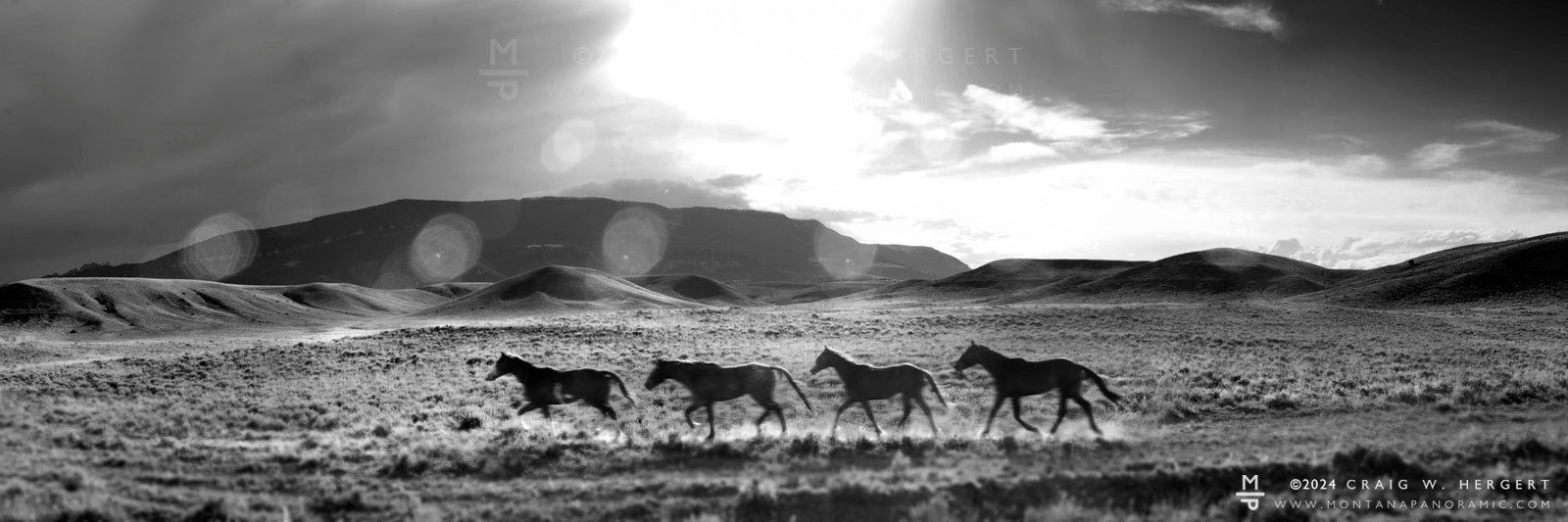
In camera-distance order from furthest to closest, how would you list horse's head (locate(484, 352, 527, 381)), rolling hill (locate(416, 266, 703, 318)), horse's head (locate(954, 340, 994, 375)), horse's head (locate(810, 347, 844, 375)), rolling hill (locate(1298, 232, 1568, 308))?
rolling hill (locate(416, 266, 703, 318)) → rolling hill (locate(1298, 232, 1568, 308)) → horse's head (locate(484, 352, 527, 381)) → horse's head (locate(810, 347, 844, 375)) → horse's head (locate(954, 340, 994, 375))

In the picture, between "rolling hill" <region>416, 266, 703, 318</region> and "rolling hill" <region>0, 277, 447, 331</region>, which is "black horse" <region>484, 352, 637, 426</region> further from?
"rolling hill" <region>0, 277, 447, 331</region>

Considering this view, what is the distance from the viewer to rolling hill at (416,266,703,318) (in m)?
101

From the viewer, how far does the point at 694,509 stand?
8312mm

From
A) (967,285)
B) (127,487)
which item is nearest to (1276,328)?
(127,487)

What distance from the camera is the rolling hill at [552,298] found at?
331 feet

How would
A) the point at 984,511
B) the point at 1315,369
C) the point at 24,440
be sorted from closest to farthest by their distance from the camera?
the point at 984,511 → the point at 24,440 → the point at 1315,369

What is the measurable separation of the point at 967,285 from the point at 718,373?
109 m

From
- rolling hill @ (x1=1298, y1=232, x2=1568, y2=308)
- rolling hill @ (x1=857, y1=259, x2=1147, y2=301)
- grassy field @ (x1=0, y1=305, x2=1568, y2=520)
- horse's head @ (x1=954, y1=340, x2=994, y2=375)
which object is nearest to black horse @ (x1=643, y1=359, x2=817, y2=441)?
grassy field @ (x1=0, y1=305, x2=1568, y2=520)

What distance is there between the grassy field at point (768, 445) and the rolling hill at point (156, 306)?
72.2 m

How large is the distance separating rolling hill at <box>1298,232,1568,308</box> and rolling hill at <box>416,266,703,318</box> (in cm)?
8189

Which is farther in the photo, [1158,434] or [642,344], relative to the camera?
[642,344]

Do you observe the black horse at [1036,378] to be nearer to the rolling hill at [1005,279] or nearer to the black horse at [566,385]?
the black horse at [566,385]

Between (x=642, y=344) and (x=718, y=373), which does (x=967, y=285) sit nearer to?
(x=642, y=344)

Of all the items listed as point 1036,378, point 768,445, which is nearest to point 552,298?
point 768,445
